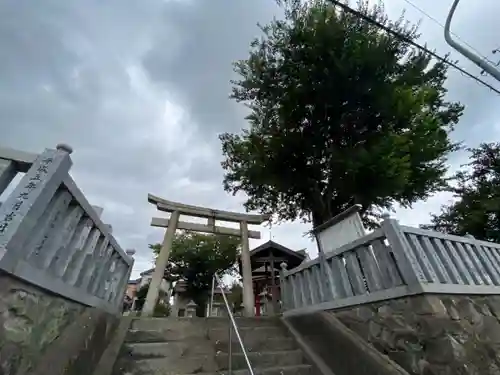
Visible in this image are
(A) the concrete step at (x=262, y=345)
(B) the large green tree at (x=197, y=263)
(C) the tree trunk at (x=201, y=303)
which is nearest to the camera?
(A) the concrete step at (x=262, y=345)

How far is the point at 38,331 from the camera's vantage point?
1434mm

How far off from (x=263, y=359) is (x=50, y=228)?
2.28 m

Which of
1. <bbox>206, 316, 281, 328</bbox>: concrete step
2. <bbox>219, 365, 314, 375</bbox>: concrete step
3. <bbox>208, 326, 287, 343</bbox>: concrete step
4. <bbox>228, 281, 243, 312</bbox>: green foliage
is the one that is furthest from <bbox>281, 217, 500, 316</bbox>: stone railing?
<bbox>228, 281, 243, 312</bbox>: green foliage

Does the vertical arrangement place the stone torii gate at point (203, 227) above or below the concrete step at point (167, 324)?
above

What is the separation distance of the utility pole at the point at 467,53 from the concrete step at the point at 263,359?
15.8 ft

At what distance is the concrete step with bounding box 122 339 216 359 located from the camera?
2682 mm

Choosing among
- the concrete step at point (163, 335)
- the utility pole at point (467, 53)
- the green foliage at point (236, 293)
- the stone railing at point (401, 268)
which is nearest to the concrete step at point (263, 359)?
the concrete step at point (163, 335)

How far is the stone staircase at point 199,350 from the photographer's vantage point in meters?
2.57

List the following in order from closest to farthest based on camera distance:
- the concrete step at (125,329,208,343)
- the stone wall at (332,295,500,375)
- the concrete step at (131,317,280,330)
A: the stone wall at (332,295,500,375) < the concrete step at (125,329,208,343) < the concrete step at (131,317,280,330)

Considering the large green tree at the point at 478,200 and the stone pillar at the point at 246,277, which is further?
the large green tree at the point at 478,200

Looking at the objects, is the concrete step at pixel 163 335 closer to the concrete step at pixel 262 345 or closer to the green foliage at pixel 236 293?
the concrete step at pixel 262 345

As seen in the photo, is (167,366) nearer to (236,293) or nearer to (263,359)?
(263,359)

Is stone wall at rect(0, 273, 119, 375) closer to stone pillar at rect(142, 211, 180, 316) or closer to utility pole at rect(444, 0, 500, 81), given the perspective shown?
stone pillar at rect(142, 211, 180, 316)

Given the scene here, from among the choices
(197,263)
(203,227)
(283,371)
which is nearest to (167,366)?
(283,371)
